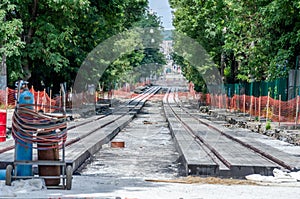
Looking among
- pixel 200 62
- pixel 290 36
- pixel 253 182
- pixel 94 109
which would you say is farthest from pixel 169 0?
pixel 253 182

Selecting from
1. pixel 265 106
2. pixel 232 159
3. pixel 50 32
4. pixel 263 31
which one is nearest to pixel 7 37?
pixel 50 32

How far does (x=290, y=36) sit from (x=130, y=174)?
53.2 ft

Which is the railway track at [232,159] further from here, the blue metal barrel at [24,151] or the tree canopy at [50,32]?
the tree canopy at [50,32]

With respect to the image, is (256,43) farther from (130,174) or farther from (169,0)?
(169,0)

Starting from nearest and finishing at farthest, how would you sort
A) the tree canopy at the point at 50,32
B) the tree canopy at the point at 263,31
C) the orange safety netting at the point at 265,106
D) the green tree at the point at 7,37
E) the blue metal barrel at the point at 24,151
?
the blue metal barrel at the point at 24,151 < the orange safety netting at the point at 265,106 < the tree canopy at the point at 263,31 < the green tree at the point at 7,37 < the tree canopy at the point at 50,32

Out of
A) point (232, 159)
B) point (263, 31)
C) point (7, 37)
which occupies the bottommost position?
point (232, 159)

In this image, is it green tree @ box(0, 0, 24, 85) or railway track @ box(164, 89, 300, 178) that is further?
green tree @ box(0, 0, 24, 85)

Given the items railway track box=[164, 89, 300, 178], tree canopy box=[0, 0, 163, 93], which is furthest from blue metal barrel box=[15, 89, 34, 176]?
tree canopy box=[0, 0, 163, 93]

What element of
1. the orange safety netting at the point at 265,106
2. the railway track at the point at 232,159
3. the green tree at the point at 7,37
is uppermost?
the green tree at the point at 7,37

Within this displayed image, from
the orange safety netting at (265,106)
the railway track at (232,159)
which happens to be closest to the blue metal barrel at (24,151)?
the railway track at (232,159)

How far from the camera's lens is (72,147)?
1546cm

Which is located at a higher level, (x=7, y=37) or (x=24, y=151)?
(x=7, y=37)

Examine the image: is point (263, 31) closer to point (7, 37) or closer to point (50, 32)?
point (50, 32)

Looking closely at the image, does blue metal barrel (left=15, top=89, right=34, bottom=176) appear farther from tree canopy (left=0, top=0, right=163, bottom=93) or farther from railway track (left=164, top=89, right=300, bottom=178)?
tree canopy (left=0, top=0, right=163, bottom=93)
